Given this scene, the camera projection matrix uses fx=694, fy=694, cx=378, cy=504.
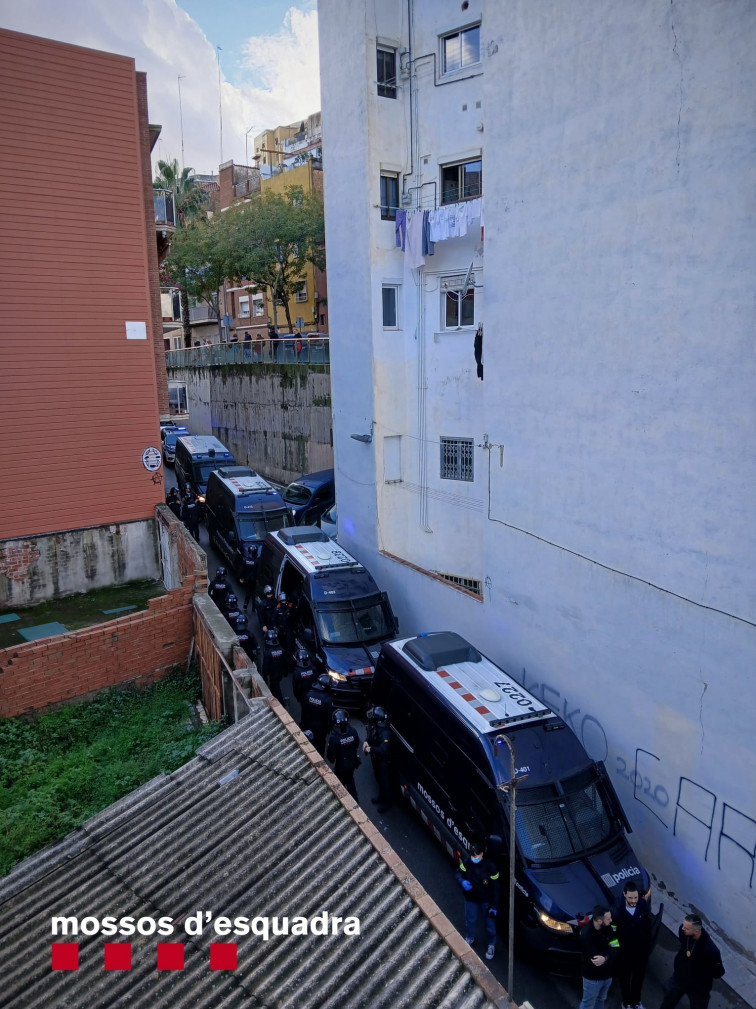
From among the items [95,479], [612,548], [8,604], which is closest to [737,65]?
[612,548]

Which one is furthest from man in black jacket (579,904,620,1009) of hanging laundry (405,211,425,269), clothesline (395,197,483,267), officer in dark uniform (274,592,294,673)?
hanging laundry (405,211,425,269)

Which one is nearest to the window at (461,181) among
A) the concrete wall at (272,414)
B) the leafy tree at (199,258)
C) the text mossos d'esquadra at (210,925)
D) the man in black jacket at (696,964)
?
the concrete wall at (272,414)

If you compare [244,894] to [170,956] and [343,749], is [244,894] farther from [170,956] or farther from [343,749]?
[343,749]

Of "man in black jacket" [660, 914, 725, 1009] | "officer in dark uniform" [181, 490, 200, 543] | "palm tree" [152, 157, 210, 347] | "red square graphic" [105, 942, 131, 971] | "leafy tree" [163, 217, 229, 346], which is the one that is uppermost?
"palm tree" [152, 157, 210, 347]

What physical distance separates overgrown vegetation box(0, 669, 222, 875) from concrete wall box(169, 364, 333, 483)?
43.2 ft

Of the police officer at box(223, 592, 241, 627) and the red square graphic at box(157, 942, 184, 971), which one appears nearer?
the red square graphic at box(157, 942, 184, 971)

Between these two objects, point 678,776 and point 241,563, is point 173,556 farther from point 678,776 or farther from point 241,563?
point 678,776

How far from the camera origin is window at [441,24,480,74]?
13391 millimetres

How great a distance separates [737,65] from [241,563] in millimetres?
13155

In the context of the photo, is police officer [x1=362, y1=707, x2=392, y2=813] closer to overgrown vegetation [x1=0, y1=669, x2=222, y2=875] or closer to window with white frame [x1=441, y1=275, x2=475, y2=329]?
overgrown vegetation [x1=0, y1=669, x2=222, y2=875]

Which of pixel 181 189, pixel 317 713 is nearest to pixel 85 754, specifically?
pixel 317 713

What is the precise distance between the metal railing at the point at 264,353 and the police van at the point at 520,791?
14.8 metres

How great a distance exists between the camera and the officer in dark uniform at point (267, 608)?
1347 centimetres

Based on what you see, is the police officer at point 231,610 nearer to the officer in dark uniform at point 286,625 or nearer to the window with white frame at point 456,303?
the officer in dark uniform at point 286,625
